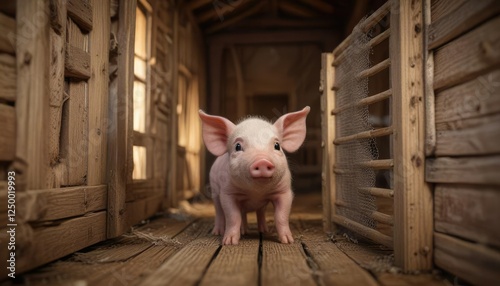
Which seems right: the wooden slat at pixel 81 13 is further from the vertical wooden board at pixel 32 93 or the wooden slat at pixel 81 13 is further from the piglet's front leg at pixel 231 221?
the piglet's front leg at pixel 231 221

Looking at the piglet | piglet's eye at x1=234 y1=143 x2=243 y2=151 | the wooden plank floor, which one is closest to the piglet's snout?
the piglet

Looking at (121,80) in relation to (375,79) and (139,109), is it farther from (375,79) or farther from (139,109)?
(375,79)

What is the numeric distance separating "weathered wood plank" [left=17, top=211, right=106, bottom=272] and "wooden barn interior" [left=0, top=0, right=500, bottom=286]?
1cm

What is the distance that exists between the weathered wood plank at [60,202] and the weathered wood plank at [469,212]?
2025mm

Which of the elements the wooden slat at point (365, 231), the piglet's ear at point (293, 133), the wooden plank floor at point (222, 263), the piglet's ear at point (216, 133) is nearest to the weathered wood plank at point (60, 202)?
the wooden plank floor at point (222, 263)

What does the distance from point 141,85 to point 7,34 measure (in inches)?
90.8

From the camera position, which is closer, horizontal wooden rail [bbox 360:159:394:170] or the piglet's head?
horizontal wooden rail [bbox 360:159:394:170]

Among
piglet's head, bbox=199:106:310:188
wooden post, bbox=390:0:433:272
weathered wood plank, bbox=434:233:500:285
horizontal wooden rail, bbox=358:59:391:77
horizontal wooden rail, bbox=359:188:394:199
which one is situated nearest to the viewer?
weathered wood plank, bbox=434:233:500:285

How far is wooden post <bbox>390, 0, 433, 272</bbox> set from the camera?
216cm

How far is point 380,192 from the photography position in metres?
2.60

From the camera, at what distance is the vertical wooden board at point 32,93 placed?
2047mm

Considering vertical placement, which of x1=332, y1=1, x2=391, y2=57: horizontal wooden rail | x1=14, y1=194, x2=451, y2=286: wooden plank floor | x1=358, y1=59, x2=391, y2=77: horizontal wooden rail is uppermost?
x1=332, y1=1, x2=391, y2=57: horizontal wooden rail

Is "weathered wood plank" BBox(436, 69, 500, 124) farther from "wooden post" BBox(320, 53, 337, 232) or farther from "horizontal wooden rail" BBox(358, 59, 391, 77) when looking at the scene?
"wooden post" BBox(320, 53, 337, 232)

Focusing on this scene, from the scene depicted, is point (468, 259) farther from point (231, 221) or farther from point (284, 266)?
point (231, 221)
